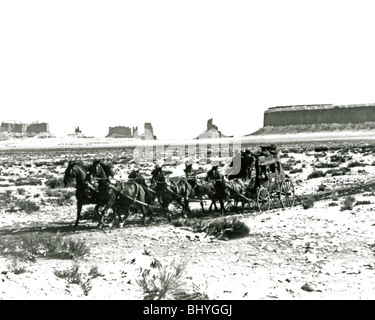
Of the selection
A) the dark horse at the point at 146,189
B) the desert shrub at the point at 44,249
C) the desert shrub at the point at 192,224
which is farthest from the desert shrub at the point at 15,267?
the dark horse at the point at 146,189

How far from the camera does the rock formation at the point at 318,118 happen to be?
534ft

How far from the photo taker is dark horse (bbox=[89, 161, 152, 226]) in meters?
12.9

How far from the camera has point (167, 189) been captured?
47.6 ft

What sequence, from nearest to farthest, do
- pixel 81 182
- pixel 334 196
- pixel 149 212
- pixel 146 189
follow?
pixel 81 182 → pixel 146 189 → pixel 149 212 → pixel 334 196

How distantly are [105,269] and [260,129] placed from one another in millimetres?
184604

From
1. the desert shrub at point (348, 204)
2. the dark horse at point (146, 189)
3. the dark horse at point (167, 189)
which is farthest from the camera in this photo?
the desert shrub at point (348, 204)

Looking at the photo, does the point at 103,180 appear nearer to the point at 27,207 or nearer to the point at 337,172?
the point at 27,207

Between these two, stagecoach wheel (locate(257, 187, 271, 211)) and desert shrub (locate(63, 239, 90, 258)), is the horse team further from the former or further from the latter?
desert shrub (locate(63, 239, 90, 258))

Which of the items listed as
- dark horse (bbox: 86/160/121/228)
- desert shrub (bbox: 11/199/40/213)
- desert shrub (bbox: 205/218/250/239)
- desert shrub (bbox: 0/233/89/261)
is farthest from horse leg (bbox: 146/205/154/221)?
desert shrub (bbox: 11/199/40/213)

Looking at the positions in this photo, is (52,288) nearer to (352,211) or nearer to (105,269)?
(105,269)

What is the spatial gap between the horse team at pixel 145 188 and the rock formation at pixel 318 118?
15090cm

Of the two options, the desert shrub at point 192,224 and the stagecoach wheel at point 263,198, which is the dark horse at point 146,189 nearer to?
the desert shrub at point 192,224

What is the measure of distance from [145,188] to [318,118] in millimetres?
168954

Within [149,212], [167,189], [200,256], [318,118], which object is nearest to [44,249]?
[200,256]
